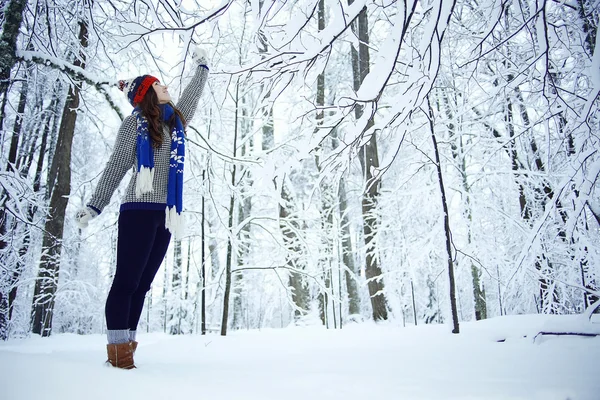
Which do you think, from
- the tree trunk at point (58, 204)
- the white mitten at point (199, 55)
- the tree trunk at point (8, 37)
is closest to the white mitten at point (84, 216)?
the white mitten at point (199, 55)

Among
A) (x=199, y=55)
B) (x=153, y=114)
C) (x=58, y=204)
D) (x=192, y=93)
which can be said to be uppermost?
(x=199, y=55)

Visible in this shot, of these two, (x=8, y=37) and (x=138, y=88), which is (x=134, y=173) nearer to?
(x=138, y=88)

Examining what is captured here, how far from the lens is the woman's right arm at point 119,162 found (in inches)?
69.3

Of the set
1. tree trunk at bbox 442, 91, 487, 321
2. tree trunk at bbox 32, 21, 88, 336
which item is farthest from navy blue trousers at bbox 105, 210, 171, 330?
tree trunk at bbox 442, 91, 487, 321

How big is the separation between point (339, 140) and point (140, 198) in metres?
1.12

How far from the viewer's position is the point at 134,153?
187cm

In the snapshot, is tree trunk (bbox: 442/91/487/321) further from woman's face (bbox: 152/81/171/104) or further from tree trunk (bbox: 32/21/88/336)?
tree trunk (bbox: 32/21/88/336)

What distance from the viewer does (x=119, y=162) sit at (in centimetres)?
183

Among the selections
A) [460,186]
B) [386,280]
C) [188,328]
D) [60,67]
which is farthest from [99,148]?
[460,186]

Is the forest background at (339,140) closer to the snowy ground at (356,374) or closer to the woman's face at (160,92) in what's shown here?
the woman's face at (160,92)

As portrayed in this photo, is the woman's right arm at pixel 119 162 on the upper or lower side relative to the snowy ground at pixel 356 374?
upper

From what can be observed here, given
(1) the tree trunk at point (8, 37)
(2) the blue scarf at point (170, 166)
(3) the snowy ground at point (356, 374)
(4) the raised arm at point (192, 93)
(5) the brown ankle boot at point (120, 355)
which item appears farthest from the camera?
(1) the tree trunk at point (8, 37)

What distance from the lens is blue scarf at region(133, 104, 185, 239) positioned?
5.57 ft

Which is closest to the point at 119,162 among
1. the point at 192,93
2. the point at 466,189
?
the point at 192,93
